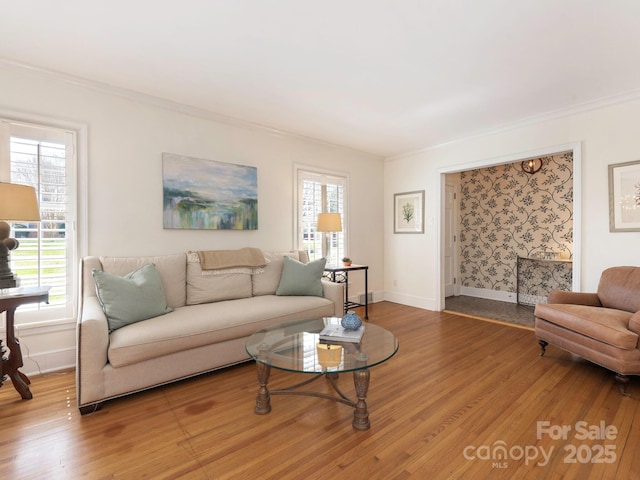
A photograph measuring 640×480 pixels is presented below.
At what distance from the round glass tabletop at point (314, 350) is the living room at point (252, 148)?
3.24 feet

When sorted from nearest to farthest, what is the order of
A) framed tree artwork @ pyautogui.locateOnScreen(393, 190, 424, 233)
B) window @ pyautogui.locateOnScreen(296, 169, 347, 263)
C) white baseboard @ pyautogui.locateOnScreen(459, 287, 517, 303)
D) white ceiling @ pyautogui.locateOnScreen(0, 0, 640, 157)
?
white ceiling @ pyautogui.locateOnScreen(0, 0, 640, 157) < window @ pyautogui.locateOnScreen(296, 169, 347, 263) < framed tree artwork @ pyautogui.locateOnScreen(393, 190, 424, 233) < white baseboard @ pyautogui.locateOnScreen(459, 287, 517, 303)

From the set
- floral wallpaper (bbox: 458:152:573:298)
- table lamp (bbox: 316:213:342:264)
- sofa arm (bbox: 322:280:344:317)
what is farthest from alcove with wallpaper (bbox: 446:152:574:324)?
sofa arm (bbox: 322:280:344:317)

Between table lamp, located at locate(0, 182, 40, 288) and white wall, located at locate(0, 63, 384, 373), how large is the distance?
632 millimetres

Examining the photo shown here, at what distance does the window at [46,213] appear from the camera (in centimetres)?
255

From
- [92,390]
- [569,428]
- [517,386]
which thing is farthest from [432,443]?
[92,390]

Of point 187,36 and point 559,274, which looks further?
point 559,274

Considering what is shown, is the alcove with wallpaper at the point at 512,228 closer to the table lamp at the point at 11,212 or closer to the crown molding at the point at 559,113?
the crown molding at the point at 559,113

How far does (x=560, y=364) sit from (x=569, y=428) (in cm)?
112

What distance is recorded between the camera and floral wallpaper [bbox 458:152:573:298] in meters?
4.78

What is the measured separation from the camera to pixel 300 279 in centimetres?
349

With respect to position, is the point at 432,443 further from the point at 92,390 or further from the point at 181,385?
the point at 92,390

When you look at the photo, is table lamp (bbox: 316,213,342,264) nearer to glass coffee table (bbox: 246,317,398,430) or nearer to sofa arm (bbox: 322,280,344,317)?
sofa arm (bbox: 322,280,344,317)

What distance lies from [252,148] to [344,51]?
74.1 inches

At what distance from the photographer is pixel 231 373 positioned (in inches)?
105
